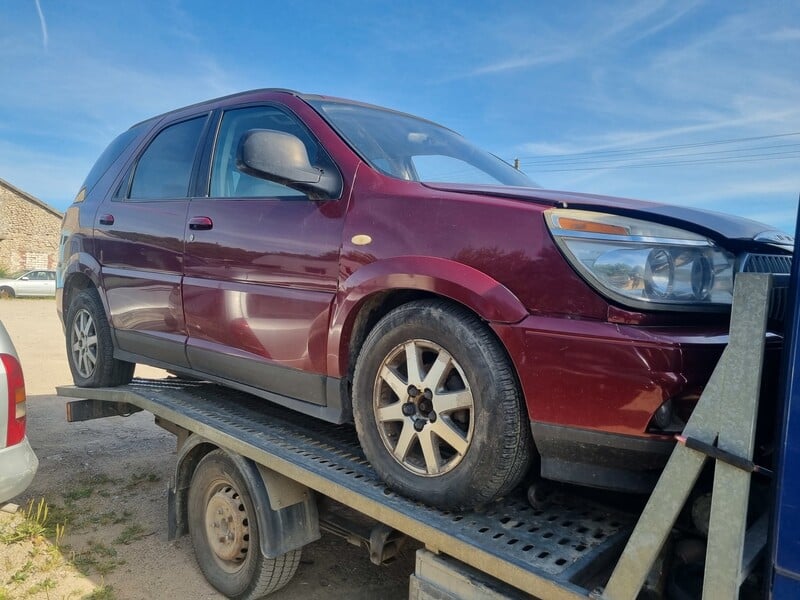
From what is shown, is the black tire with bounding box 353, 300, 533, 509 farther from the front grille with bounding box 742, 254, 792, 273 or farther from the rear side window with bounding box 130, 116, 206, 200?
the rear side window with bounding box 130, 116, 206, 200

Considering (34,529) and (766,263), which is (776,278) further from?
(34,529)

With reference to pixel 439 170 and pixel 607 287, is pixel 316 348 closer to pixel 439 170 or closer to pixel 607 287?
pixel 439 170

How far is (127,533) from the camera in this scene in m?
3.73

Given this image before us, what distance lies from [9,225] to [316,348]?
118 feet

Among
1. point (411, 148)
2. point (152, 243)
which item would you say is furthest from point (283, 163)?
point (152, 243)

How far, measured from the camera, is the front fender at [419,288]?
197 cm

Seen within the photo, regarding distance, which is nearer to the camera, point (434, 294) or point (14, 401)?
point (434, 294)

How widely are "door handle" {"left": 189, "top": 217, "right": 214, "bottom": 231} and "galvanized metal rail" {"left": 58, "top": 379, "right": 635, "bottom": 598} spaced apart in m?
1.04

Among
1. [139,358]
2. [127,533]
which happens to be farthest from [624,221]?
[127,533]

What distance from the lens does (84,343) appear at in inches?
171

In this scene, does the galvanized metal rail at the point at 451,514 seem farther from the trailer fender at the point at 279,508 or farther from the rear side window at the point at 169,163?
the rear side window at the point at 169,163

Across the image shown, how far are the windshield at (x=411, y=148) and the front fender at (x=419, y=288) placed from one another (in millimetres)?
503

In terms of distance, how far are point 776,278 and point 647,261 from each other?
0.43 meters

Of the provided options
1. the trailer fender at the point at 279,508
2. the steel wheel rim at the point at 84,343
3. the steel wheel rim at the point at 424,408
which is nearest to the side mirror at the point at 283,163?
the steel wheel rim at the point at 424,408
